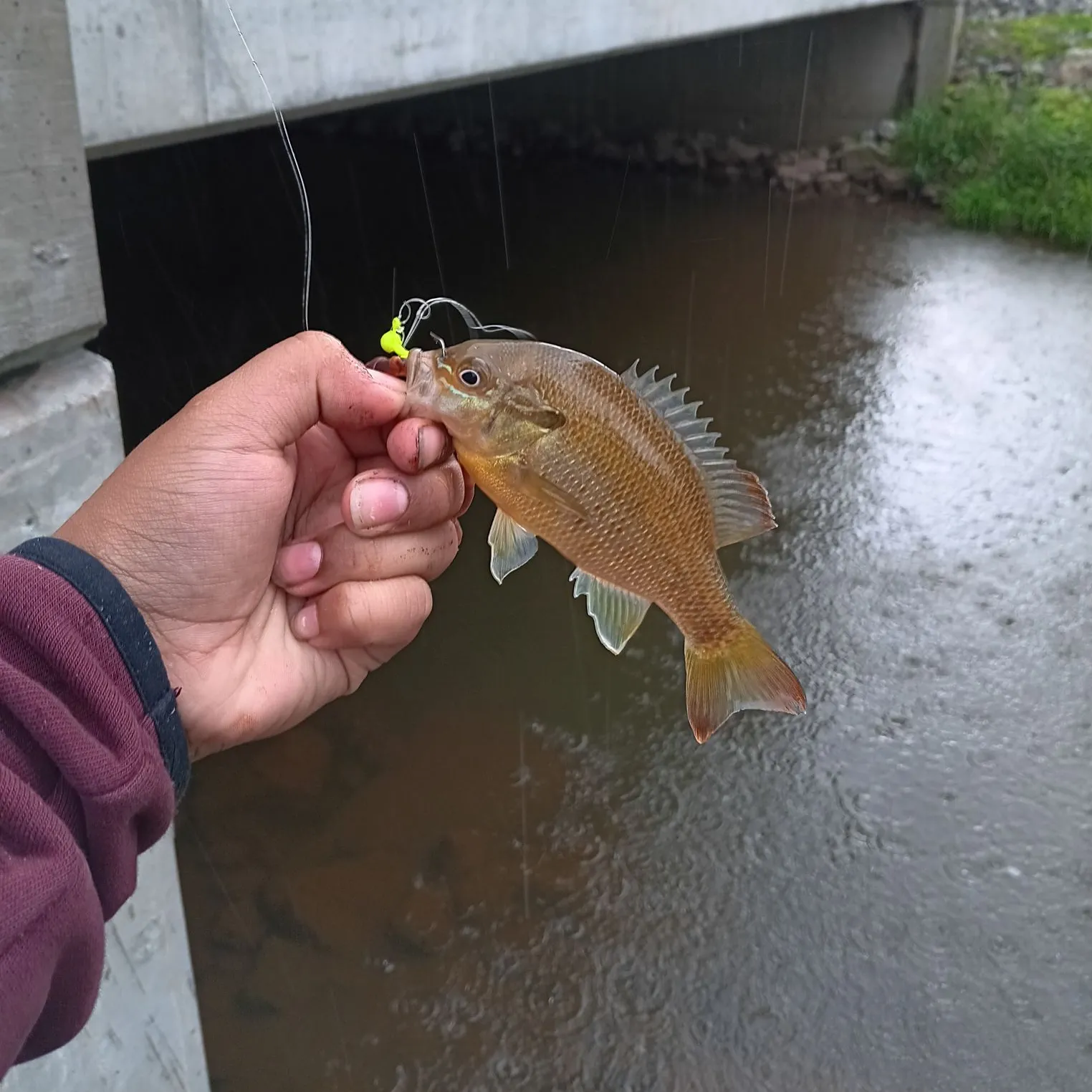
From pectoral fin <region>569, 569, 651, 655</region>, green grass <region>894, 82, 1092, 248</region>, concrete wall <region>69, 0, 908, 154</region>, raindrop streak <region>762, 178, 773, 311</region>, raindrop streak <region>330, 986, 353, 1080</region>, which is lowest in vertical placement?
raindrop streak <region>330, 986, 353, 1080</region>

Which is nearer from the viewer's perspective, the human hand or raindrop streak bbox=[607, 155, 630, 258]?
the human hand

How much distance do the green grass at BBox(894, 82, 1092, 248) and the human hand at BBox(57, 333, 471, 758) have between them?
7.89 metres

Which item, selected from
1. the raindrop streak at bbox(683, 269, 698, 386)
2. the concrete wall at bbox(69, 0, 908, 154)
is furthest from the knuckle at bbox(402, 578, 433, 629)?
the raindrop streak at bbox(683, 269, 698, 386)

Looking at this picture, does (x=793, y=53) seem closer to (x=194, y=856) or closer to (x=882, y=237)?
(x=882, y=237)

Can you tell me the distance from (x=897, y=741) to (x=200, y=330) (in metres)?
4.67

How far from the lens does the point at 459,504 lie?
170cm

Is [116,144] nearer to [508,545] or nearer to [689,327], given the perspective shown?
[508,545]

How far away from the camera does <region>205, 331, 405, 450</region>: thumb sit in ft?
5.01

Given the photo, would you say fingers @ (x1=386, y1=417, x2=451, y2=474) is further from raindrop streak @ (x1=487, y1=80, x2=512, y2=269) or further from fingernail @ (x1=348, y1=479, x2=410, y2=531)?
raindrop streak @ (x1=487, y1=80, x2=512, y2=269)

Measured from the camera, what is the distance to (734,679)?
156 centimetres

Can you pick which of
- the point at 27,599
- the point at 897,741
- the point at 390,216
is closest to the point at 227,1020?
the point at 27,599

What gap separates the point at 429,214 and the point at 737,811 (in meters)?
6.46

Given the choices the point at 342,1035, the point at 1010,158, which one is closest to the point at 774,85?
the point at 1010,158

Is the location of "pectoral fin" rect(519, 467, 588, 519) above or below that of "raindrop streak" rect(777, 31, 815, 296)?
above
